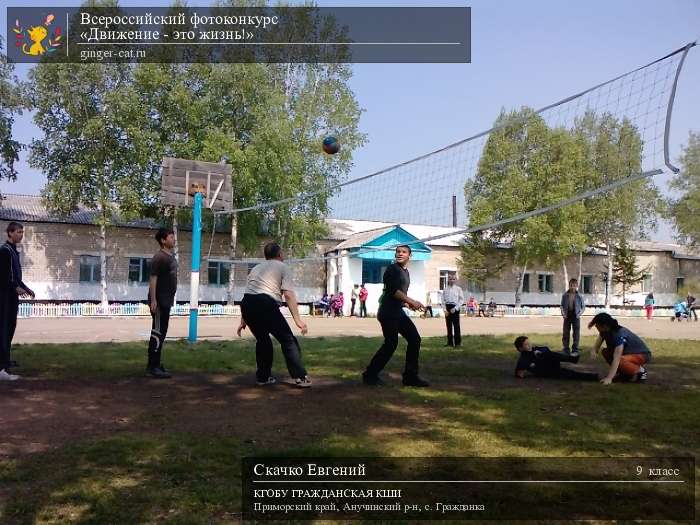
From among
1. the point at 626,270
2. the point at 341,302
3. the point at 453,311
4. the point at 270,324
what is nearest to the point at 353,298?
the point at 341,302

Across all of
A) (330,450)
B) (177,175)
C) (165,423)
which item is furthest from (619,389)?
(177,175)

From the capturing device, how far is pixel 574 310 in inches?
470

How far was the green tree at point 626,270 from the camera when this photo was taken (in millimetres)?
49312

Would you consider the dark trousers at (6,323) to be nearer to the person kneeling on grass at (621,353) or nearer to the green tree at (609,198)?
the person kneeling on grass at (621,353)

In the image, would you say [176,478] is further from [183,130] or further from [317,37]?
[317,37]

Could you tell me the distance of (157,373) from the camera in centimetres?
750

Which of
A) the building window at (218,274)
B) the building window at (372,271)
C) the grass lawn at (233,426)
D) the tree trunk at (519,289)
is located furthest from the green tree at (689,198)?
the grass lawn at (233,426)

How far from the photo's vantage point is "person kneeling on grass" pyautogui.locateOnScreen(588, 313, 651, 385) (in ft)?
24.8

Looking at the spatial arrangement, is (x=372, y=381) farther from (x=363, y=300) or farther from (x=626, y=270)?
(x=626, y=270)

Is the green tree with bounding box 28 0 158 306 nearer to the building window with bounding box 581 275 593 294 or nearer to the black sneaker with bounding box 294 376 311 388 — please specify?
the black sneaker with bounding box 294 376 311 388

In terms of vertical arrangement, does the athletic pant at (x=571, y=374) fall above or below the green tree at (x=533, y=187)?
below

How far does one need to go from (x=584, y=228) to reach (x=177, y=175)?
37.5 m

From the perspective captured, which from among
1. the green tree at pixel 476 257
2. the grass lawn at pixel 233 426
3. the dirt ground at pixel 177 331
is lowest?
the dirt ground at pixel 177 331

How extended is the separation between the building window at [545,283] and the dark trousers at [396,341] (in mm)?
43164
